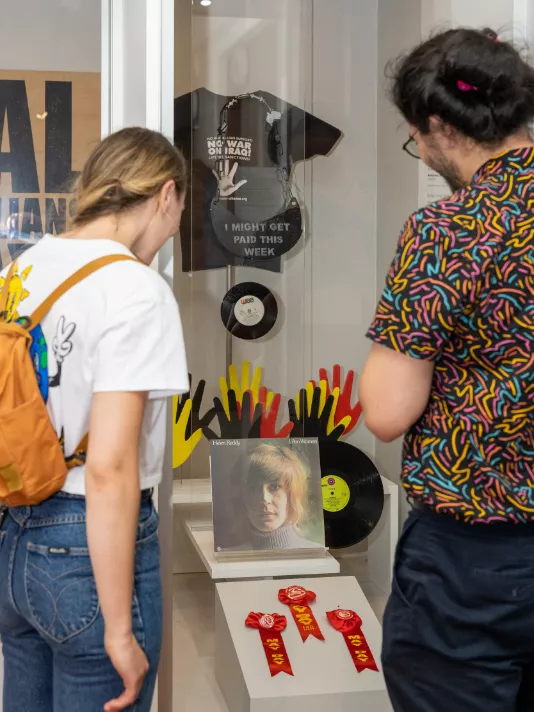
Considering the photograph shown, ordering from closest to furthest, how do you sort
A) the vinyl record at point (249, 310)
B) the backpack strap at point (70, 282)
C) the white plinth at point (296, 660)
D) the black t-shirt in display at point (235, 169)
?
the backpack strap at point (70, 282), the white plinth at point (296, 660), the black t-shirt in display at point (235, 169), the vinyl record at point (249, 310)

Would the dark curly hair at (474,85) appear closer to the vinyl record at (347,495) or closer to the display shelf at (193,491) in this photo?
the display shelf at (193,491)

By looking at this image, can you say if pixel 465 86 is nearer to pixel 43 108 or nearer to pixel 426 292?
pixel 426 292

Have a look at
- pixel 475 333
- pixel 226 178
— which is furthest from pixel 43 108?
pixel 475 333

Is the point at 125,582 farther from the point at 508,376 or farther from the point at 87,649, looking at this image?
the point at 508,376

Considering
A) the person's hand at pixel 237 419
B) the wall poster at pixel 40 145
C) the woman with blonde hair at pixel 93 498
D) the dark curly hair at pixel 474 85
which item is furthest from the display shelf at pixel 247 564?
the dark curly hair at pixel 474 85

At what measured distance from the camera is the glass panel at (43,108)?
2020 mm

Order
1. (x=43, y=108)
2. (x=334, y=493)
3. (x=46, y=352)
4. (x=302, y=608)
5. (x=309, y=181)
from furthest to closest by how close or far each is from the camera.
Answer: (x=334, y=493)
(x=309, y=181)
(x=302, y=608)
(x=43, y=108)
(x=46, y=352)

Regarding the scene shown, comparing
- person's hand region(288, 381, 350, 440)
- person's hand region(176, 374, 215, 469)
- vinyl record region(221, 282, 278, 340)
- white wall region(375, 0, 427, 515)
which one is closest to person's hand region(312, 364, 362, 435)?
person's hand region(288, 381, 350, 440)

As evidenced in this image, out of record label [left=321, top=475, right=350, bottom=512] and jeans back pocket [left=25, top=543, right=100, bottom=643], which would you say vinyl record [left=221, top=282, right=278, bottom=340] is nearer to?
record label [left=321, top=475, right=350, bottom=512]

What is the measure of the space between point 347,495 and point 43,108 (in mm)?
1386

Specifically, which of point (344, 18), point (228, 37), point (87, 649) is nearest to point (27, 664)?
point (87, 649)

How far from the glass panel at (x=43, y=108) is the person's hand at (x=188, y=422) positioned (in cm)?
57

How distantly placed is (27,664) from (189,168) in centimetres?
136

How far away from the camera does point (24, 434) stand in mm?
1156
